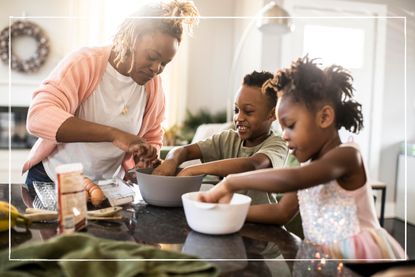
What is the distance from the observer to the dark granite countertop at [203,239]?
0.56 m

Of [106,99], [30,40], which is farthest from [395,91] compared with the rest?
[30,40]

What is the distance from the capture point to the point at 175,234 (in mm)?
630

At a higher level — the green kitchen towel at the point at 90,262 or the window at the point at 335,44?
the window at the point at 335,44

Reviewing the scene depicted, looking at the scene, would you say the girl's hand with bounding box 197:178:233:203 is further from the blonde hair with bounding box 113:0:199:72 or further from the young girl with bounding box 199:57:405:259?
the blonde hair with bounding box 113:0:199:72

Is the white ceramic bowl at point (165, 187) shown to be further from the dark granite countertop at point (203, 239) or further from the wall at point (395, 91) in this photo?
the wall at point (395, 91)

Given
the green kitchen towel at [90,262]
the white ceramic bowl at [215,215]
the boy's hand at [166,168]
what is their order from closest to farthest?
the green kitchen towel at [90,262], the white ceramic bowl at [215,215], the boy's hand at [166,168]

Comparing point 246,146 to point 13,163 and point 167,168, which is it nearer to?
→ point 167,168

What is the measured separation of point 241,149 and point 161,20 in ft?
0.82

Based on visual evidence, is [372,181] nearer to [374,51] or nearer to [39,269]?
[374,51]

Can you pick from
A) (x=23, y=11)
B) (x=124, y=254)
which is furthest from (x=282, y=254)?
(x=23, y=11)

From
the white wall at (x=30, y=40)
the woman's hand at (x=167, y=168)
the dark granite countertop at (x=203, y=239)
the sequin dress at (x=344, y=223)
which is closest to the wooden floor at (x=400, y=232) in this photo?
the sequin dress at (x=344, y=223)

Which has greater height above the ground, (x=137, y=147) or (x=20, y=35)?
(x=20, y=35)

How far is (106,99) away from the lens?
2.33 ft

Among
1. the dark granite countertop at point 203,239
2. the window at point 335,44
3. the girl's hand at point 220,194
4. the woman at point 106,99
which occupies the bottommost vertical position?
the dark granite countertop at point 203,239
